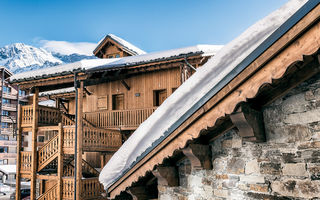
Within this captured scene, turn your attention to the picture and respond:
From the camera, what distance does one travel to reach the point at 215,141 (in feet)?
13.9

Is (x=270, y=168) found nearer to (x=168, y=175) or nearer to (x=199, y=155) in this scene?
(x=199, y=155)

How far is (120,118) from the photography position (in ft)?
50.0

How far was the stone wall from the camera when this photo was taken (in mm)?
3125

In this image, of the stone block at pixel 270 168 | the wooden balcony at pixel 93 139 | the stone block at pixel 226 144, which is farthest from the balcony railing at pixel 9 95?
the stone block at pixel 270 168

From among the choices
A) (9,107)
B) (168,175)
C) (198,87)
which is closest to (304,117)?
(198,87)

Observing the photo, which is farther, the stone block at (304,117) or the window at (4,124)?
the window at (4,124)

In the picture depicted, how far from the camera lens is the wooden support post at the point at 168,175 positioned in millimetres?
4648

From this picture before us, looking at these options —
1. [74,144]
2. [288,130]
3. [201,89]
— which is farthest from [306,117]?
[74,144]

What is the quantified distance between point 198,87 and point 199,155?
0.96 m

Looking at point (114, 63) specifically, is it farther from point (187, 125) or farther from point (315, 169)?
point (315, 169)

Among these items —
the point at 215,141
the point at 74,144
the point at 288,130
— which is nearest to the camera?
the point at 288,130

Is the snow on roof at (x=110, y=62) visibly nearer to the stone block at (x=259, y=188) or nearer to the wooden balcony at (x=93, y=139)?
the wooden balcony at (x=93, y=139)

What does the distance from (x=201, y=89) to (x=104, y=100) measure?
544 inches

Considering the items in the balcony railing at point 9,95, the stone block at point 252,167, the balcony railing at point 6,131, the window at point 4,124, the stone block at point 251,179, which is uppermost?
the balcony railing at point 9,95
